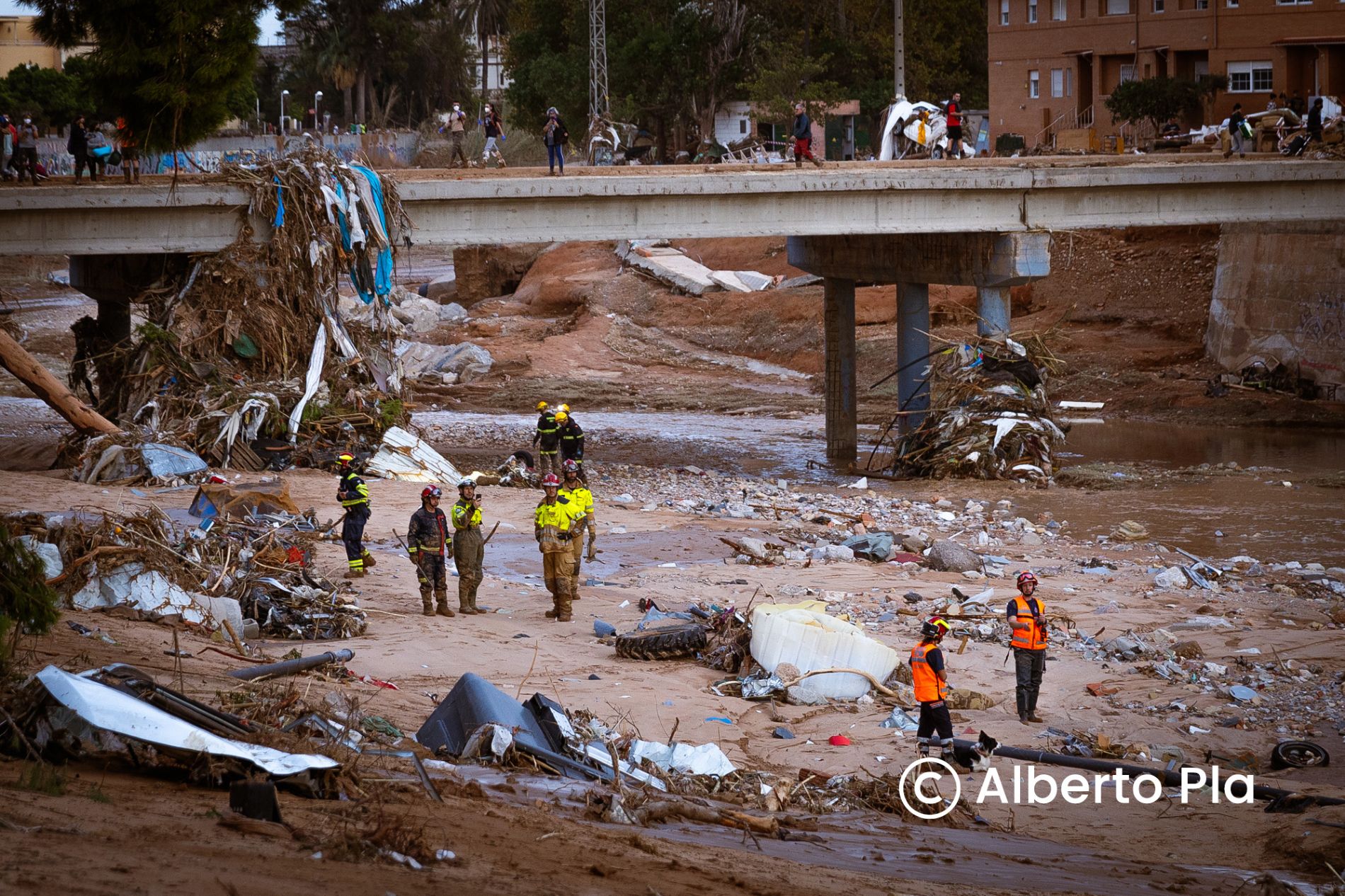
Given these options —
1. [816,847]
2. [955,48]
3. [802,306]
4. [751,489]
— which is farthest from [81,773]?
[955,48]

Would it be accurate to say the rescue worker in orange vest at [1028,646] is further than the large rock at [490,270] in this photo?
No

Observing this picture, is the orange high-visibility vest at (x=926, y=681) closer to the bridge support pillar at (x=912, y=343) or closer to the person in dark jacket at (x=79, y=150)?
the bridge support pillar at (x=912, y=343)

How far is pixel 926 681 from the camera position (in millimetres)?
8922

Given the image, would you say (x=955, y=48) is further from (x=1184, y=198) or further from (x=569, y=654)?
(x=569, y=654)

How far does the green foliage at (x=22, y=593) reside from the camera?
6934 millimetres

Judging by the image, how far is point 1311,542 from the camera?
17359 millimetres

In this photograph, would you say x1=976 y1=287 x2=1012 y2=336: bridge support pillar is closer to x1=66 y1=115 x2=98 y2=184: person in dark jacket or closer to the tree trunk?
the tree trunk

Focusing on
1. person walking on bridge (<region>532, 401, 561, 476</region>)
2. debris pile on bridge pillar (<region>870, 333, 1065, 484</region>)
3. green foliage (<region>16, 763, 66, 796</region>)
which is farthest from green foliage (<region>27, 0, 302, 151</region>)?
green foliage (<region>16, 763, 66, 796</region>)

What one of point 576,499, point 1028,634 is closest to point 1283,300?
point 576,499

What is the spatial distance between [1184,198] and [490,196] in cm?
1191

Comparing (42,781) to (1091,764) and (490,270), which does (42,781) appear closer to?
(1091,764)

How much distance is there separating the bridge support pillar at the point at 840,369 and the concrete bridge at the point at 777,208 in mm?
2640

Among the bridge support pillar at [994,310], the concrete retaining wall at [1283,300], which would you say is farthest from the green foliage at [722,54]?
the bridge support pillar at [994,310]

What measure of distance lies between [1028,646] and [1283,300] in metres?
24.0
